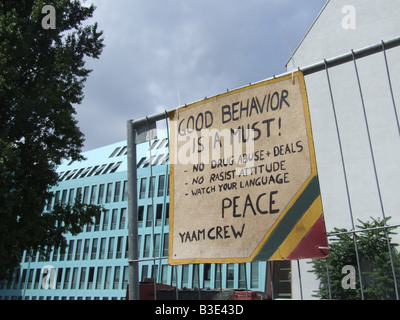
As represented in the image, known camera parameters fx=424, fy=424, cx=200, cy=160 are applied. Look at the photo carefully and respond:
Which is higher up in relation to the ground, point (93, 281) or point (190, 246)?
point (93, 281)

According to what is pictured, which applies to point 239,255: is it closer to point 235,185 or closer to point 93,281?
point 235,185

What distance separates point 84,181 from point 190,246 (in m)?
51.5

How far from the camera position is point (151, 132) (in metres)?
3.58

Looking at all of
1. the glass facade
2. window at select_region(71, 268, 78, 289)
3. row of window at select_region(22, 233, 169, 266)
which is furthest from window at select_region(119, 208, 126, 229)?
window at select_region(71, 268, 78, 289)

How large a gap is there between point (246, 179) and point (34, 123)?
949 cm

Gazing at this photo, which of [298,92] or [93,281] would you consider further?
[93,281]

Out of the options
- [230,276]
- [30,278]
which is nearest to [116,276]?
[230,276]

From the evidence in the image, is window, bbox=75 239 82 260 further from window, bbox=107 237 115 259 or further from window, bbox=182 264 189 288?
window, bbox=182 264 189 288

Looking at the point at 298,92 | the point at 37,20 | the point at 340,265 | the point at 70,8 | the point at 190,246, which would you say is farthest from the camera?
the point at 340,265

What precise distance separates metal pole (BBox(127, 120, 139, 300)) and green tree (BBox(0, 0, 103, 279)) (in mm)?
6916

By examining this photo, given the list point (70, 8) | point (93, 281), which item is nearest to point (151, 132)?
point (70, 8)

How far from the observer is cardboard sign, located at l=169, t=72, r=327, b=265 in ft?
8.77

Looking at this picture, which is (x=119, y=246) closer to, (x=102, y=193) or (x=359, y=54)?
(x=102, y=193)

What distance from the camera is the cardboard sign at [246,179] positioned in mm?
2674
